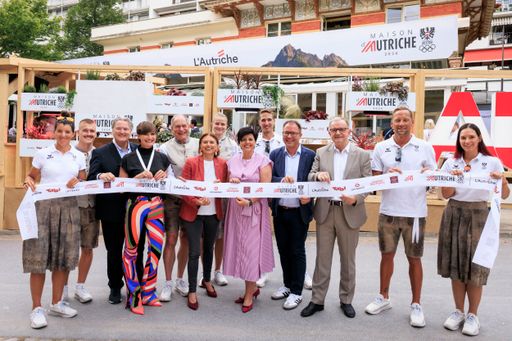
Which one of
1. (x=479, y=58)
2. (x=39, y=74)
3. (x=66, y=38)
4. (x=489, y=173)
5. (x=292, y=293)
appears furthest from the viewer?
(x=479, y=58)

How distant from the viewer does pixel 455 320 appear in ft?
13.2

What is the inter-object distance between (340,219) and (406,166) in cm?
77

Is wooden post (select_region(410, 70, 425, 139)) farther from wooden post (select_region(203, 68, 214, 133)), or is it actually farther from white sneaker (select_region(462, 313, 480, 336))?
white sneaker (select_region(462, 313, 480, 336))

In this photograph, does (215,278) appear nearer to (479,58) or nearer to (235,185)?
(235,185)

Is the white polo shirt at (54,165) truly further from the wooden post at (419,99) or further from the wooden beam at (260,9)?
the wooden beam at (260,9)

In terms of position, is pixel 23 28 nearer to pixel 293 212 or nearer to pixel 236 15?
pixel 236 15

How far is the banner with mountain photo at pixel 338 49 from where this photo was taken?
9.19m

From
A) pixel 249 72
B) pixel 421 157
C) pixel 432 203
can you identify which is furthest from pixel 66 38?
pixel 421 157

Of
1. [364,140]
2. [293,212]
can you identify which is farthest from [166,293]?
[364,140]

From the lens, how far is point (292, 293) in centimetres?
464

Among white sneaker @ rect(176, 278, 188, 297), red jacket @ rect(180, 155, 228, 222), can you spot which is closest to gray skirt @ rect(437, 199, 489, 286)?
red jacket @ rect(180, 155, 228, 222)

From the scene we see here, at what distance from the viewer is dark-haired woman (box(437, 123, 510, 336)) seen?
390cm

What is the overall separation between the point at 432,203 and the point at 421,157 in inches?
150

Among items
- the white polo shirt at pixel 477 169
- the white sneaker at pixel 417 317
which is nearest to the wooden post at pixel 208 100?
the white polo shirt at pixel 477 169
